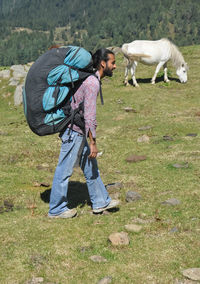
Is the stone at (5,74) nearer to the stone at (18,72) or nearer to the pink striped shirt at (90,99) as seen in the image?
the stone at (18,72)

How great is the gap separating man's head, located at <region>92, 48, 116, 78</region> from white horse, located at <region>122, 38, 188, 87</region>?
1697 cm

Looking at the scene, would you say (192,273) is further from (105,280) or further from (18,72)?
(18,72)

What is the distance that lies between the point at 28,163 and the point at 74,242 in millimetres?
5729

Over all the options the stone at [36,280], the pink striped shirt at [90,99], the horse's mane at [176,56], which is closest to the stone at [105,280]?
the stone at [36,280]

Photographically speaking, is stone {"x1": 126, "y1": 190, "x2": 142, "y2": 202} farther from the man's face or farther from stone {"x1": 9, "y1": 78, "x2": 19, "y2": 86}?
stone {"x1": 9, "y1": 78, "x2": 19, "y2": 86}

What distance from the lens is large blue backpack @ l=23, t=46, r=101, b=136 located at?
6.68m

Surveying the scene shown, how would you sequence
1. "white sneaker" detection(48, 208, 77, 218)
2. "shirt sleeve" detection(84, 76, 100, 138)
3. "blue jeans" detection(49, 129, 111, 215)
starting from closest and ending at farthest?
"shirt sleeve" detection(84, 76, 100, 138), "blue jeans" detection(49, 129, 111, 215), "white sneaker" detection(48, 208, 77, 218)

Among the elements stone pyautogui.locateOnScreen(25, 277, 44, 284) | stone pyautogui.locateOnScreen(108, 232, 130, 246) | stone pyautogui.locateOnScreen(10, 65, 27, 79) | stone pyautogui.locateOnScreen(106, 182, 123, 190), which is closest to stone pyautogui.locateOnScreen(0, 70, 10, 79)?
stone pyautogui.locateOnScreen(10, 65, 27, 79)

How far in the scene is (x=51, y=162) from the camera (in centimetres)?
1234

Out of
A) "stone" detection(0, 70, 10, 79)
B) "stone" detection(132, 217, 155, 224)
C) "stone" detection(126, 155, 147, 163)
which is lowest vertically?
"stone" detection(0, 70, 10, 79)

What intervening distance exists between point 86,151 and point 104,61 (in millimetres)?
1786

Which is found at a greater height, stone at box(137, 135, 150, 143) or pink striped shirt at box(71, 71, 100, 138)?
pink striped shirt at box(71, 71, 100, 138)

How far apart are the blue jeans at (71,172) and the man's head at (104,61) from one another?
1285mm

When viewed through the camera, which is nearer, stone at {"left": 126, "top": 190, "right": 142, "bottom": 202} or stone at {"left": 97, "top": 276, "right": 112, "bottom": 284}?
stone at {"left": 97, "top": 276, "right": 112, "bottom": 284}
